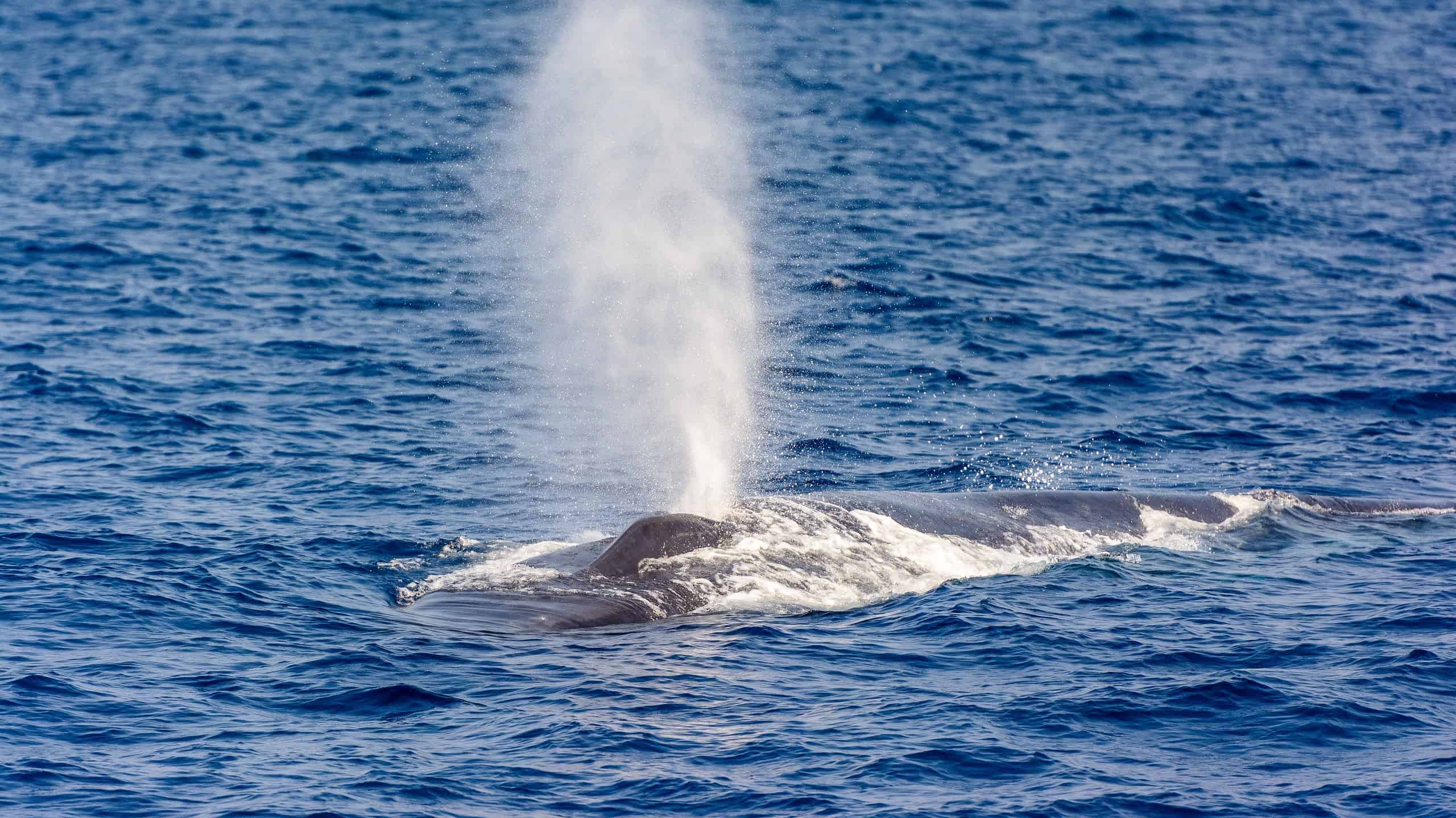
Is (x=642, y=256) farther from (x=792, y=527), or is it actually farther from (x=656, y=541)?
(x=656, y=541)

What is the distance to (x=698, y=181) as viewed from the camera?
50.6 metres

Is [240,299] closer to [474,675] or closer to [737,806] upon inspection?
[474,675]

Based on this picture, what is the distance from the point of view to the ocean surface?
1662 cm

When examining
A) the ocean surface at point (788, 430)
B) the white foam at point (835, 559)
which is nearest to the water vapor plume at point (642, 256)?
the ocean surface at point (788, 430)

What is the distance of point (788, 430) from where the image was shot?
3044cm

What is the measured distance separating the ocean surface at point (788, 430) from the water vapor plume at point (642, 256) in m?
1.05

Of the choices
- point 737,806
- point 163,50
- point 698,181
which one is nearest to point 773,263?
point 698,181

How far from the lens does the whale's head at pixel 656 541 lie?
2152 cm

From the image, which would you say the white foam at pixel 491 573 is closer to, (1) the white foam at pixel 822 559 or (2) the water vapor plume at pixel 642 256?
(1) the white foam at pixel 822 559

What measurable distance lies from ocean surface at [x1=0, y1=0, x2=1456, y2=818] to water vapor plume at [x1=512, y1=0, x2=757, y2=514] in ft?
3.45

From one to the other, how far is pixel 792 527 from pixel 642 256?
67.0 feet

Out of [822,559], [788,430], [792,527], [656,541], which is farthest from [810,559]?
[788,430]

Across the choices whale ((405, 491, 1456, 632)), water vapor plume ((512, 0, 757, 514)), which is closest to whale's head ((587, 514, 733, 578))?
whale ((405, 491, 1456, 632))

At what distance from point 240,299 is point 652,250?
10.4 meters
